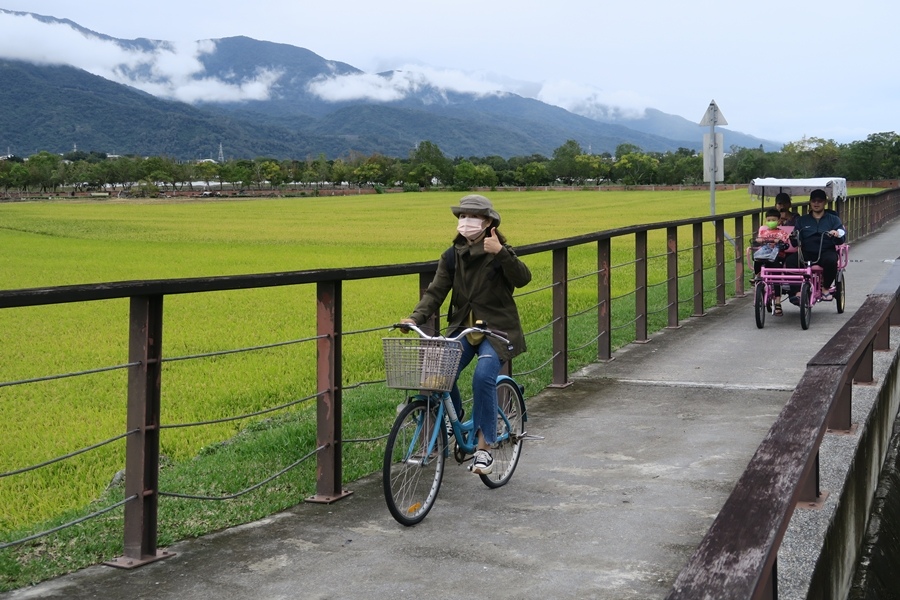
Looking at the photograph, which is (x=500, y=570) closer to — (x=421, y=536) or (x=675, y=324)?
(x=421, y=536)

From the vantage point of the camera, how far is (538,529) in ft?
18.5

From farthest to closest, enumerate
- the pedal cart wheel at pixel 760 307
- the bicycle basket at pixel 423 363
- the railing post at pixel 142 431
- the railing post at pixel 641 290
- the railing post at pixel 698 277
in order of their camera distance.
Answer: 1. the railing post at pixel 698 277
2. the pedal cart wheel at pixel 760 307
3. the railing post at pixel 641 290
4. the bicycle basket at pixel 423 363
5. the railing post at pixel 142 431

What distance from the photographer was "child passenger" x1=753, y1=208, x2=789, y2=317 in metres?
14.2

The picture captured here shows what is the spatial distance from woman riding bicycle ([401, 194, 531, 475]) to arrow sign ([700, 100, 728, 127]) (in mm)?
13911

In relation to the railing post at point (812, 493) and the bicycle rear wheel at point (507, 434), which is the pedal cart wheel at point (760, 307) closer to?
the bicycle rear wheel at point (507, 434)

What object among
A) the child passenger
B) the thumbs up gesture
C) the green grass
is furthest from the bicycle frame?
the child passenger

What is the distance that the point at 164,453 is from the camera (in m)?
8.98

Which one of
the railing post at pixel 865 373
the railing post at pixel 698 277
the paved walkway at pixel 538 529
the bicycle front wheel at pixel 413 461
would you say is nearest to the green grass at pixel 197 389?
the paved walkway at pixel 538 529

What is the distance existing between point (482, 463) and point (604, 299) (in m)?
5.40

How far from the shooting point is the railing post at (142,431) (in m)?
5.01

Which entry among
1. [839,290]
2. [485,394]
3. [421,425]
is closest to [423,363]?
[421,425]

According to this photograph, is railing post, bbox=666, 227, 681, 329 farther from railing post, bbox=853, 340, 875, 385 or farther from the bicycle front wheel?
the bicycle front wheel

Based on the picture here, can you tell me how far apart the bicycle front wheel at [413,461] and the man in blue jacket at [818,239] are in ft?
30.8

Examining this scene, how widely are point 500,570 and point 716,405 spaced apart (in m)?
4.27
